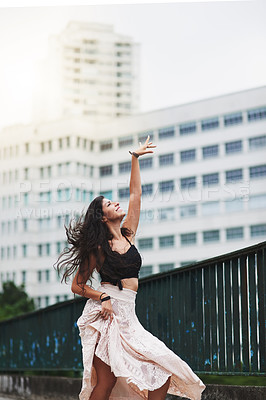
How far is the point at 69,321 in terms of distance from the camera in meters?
8.51

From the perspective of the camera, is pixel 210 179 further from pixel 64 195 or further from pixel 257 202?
pixel 64 195

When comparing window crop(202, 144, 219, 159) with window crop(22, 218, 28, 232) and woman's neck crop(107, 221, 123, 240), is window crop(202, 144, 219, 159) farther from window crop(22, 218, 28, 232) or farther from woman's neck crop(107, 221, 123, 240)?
woman's neck crop(107, 221, 123, 240)

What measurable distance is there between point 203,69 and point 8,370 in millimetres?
114774

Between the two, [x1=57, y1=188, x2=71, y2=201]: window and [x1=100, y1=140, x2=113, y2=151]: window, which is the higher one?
[x1=100, y1=140, x2=113, y2=151]: window

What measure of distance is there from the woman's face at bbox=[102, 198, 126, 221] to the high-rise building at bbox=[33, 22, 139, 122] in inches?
5049

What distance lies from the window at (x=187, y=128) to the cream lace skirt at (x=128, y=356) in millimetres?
91018

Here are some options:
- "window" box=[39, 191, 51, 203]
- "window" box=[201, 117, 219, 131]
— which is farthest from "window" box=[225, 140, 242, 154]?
"window" box=[39, 191, 51, 203]

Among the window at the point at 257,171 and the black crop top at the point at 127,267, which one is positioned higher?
the window at the point at 257,171

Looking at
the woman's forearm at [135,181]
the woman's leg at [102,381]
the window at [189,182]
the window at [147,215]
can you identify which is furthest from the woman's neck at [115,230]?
the window at [147,215]

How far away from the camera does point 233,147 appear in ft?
298

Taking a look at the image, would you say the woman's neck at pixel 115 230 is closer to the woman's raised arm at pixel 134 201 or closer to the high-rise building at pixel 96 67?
the woman's raised arm at pixel 134 201

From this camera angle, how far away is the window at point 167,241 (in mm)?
93938

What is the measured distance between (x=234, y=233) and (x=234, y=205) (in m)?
3.64

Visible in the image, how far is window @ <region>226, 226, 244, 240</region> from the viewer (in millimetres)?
88312
